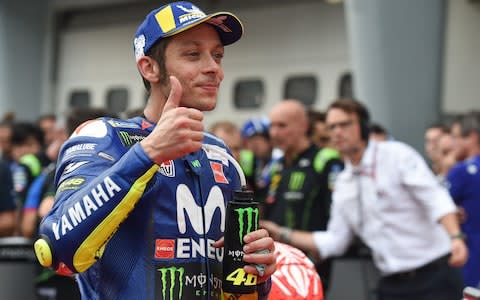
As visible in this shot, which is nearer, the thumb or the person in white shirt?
the thumb

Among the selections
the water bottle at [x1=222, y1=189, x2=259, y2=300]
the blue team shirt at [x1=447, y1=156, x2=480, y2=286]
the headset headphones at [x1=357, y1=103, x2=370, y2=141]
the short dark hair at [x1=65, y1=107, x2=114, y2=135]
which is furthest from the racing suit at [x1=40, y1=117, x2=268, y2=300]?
the blue team shirt at [x1=447, y1=156, x2=480, y2=286]

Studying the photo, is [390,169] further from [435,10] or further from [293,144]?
[435,10]

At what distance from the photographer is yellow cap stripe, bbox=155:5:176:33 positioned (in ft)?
9.70

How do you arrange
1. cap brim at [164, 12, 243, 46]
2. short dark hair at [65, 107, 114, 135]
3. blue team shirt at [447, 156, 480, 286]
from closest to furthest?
1. cap brim at [164, 12, 243, 46]
2. short dark hair at [65, 107, 114, 135]
3. blue team shirt at [447, 156, 480, 286]

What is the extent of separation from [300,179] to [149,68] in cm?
465

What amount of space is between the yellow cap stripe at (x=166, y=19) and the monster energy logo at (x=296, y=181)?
4671 millimetres

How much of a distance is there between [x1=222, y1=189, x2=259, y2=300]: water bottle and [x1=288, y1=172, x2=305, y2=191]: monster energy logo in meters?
4.73

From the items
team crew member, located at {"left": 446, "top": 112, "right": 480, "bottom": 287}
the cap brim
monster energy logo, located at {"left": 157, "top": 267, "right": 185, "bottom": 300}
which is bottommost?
team crew member, located at {"left": 446, "top": 112, "right": 480, "bottom": 287}

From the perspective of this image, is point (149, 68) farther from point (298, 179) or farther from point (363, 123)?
point (298, 179)

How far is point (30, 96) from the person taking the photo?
1841 cm

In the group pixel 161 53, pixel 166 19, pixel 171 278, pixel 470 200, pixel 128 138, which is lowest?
pixel 470 200

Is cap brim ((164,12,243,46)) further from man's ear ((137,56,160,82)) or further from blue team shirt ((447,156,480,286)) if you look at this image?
blue team shirt ((447,156,480,286))

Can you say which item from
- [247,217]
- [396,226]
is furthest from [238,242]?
[396,226]

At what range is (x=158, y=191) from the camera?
284 cm
